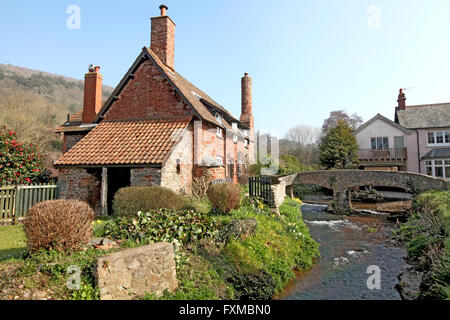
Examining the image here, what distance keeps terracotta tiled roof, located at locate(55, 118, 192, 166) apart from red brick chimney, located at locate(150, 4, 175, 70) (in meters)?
4.72

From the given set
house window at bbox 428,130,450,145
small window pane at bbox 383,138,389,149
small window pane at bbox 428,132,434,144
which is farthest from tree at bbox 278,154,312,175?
house window at bbox 428,130,450,145

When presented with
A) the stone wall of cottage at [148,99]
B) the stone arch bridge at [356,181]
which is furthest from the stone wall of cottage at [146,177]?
the stone arch bridge at [356,181]

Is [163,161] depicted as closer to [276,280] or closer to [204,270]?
[204,270]

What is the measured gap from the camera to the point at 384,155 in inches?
1211

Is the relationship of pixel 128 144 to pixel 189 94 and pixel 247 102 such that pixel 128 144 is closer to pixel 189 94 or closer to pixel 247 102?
pixel 189 94

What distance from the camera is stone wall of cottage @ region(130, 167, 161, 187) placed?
34.5 ft

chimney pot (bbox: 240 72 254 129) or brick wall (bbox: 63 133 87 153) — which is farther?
chimney pot (bbox: 240 72 254 129)

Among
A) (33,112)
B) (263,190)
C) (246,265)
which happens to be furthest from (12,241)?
(33,112)

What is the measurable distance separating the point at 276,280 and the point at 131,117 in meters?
11.1

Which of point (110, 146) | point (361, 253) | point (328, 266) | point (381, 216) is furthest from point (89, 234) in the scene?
point (381, 216)

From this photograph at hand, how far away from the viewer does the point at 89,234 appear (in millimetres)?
5605

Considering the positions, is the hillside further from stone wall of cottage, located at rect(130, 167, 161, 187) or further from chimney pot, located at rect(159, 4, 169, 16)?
stone wall of cottage, located at rect(130, 167, 161, 187)

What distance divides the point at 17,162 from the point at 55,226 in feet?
30.7

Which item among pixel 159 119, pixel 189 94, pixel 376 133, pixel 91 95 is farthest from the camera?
pixel 376 133
